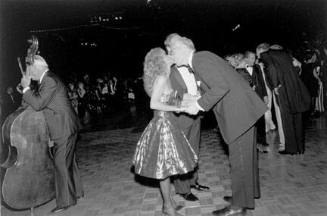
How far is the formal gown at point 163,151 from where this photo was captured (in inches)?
130

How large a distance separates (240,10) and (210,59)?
477 inches

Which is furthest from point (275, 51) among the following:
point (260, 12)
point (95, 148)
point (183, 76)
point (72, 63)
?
A: point (72, 63)

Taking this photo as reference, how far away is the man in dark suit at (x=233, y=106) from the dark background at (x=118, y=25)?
249 centimetres

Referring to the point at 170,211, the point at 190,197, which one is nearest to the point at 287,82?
the point at 190,197

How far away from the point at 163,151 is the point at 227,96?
0.86 m

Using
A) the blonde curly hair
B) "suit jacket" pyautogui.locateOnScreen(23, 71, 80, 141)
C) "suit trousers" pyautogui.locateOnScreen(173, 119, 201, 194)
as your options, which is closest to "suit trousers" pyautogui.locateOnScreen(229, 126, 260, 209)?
"suit trousers" pyautogui.locateOnScreen(173, 119, 201, 194)

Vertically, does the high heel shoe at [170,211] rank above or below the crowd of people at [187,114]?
below

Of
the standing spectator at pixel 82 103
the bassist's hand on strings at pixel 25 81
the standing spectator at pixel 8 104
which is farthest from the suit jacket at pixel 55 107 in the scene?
the standing spectator at pixel 82 103

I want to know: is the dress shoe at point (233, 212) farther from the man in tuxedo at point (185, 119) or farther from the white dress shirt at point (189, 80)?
the white dress shirt at point (189, 80)

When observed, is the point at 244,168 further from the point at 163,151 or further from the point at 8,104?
the point at 8,104

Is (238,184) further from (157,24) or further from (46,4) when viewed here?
(157,24)

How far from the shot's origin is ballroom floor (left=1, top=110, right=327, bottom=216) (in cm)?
365

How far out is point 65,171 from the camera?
395 cm

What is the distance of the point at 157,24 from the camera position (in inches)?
816
